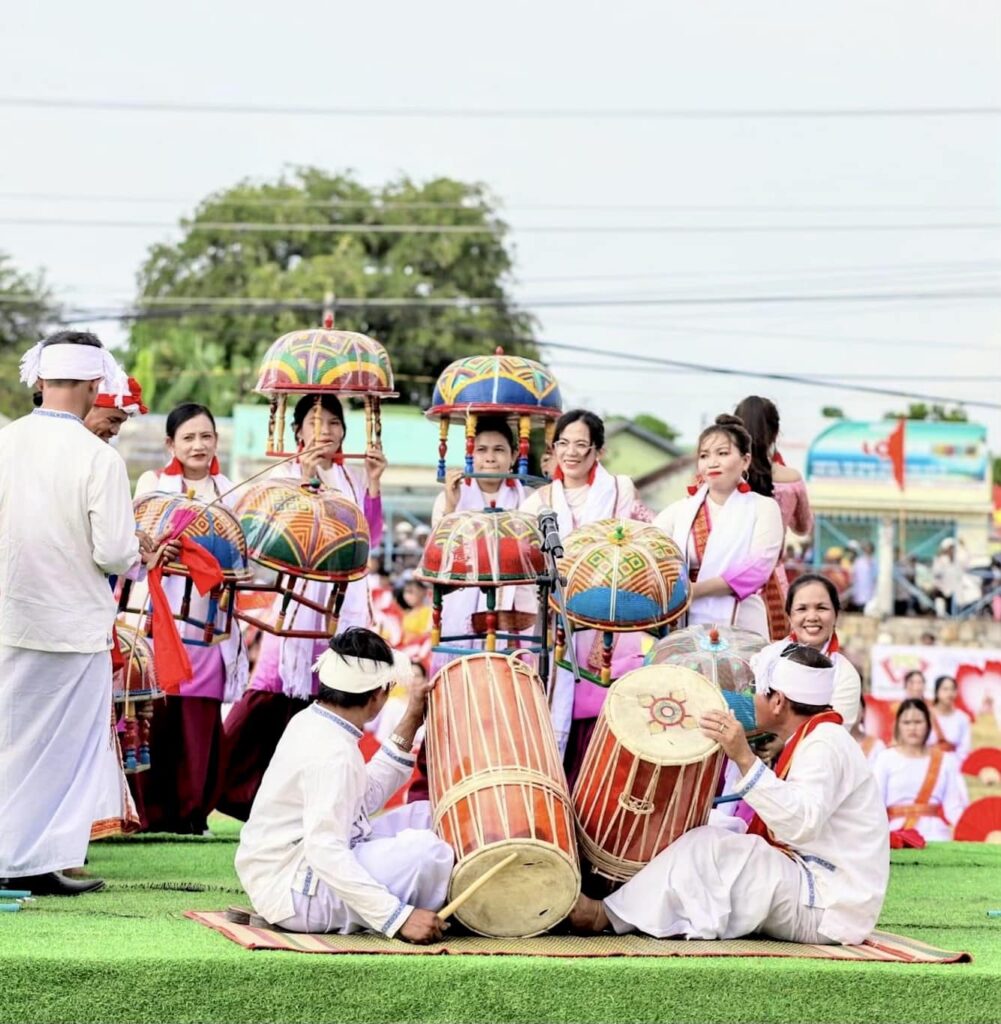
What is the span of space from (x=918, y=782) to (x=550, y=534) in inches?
188

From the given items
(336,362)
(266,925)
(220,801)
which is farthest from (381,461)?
(266,925)

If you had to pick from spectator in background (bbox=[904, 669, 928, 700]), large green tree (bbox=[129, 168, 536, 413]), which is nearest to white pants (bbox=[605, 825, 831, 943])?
spectator in background (bbox=[904, 669, 928, 700])

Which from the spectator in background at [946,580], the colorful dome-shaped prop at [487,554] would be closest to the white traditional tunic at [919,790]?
the colorful dome-shaped prop at [487,554]

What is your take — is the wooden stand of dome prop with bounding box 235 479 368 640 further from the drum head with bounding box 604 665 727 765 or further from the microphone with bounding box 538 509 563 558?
the drum head with bounding box 604 665 727 765

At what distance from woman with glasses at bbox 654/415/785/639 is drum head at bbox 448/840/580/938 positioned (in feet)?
7.25

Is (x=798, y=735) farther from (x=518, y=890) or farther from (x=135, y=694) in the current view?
(x=135, y=694)

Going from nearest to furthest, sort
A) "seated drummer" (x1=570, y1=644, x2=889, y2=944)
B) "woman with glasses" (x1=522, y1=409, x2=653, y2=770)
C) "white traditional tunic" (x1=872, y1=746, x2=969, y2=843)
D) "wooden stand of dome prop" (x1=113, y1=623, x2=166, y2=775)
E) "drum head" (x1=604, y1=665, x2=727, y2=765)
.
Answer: "seated drummer" (x1=570, y1=644, x2=889, y2=944) < "drum head" (x1=604, y1=665, x2=727, y2=765) < "wooden stand of dome prop" (x1=113, y1=623, x2=166, y2=775) < "woman with glasses" (x1=522, y1=409, x2=653, y2=770) < "white traditional tunic" (x1=872, y1=746, x2=969, y2=843)

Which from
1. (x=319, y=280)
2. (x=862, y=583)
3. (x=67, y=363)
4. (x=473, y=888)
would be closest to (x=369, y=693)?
(x=473, y=888)

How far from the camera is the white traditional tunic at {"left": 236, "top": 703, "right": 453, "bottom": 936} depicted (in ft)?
19.2

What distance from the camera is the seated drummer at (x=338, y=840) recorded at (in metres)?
5.83

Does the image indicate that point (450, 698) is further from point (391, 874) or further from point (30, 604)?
point (30, 604)

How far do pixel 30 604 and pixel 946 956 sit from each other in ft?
11.5

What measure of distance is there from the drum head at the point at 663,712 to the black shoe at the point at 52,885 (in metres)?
2.15

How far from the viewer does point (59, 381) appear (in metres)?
6.87
